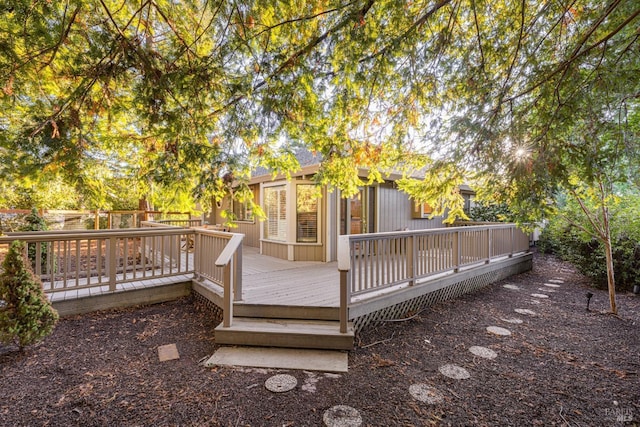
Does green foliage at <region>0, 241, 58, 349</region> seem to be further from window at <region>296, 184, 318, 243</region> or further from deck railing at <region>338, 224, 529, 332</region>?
window at <region>296, 184, 318, 243</region>

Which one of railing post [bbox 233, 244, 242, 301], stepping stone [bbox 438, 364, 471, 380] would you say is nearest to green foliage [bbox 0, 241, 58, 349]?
railing post [bbox 233, 244, 242, 301]

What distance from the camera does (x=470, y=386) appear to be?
9.20 feet

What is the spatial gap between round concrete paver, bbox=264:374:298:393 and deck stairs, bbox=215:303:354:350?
20.5 inches

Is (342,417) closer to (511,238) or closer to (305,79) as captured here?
(305,79)

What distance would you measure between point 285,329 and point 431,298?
286 centimetres

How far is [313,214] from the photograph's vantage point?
7254mm

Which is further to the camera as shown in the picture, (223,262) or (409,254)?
(409,254)

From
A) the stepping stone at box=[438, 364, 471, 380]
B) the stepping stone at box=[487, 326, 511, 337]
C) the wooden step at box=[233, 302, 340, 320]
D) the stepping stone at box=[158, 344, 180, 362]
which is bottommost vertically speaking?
the stepping stone at box=[438, 364, 471, 380]

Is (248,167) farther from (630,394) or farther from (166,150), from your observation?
(630,394)

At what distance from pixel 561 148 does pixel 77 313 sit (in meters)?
6.62

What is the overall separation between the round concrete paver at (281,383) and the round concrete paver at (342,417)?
1.59ft

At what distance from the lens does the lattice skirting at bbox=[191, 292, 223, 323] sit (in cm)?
426

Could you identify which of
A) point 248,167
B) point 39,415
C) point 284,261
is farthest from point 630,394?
point 284,261

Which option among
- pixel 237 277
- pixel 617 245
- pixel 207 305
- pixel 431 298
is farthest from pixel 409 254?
pixel 617 245
